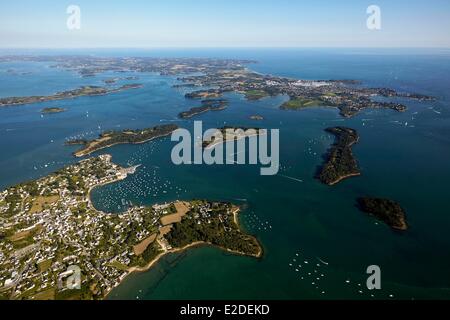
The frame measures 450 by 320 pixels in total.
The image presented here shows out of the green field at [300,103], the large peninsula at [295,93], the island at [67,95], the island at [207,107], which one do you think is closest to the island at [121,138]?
the island at [207,107]

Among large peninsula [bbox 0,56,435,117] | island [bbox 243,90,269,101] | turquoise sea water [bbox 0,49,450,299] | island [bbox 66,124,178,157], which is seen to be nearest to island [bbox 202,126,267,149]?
turquoise sea water [bbox 0,49,450,299]

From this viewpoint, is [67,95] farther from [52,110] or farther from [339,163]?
[339,163]

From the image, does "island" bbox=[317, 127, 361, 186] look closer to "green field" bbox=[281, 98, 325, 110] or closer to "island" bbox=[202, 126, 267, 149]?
"island" bbox=[202, 126, 267, 149]

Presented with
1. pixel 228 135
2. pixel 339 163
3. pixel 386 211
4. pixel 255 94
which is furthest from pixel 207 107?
pixel 386 211

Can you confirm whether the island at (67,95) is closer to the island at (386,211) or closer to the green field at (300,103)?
A: the green field at (300,103)
